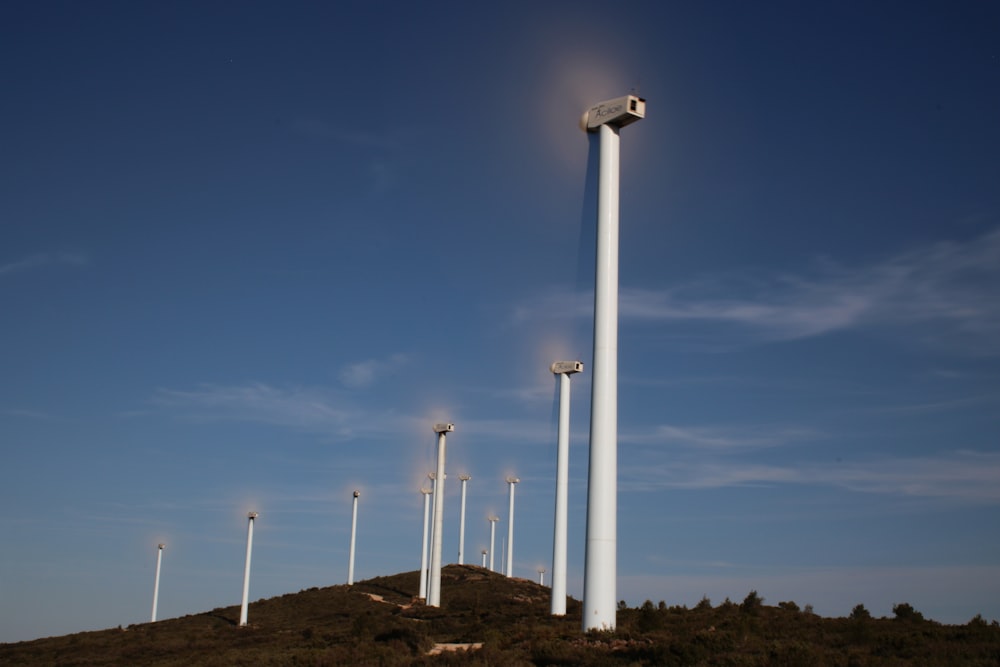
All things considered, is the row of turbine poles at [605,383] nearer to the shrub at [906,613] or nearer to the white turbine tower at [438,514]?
the shrub at [906,613]

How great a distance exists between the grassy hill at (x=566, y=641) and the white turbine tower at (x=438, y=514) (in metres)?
2.41

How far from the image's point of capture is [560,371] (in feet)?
228

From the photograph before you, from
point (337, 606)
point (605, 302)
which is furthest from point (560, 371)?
point (337, 606)

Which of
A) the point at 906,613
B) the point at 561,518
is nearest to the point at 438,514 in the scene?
the point at 561,518

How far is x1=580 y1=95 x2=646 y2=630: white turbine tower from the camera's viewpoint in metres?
29.9

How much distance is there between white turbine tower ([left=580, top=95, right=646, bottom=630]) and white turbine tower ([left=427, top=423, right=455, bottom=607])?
48651mm

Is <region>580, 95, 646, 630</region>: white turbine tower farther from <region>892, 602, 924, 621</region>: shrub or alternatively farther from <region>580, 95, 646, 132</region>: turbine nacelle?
<region>892, 602, 924, 621</region>: shrub

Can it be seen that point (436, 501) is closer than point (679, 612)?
No

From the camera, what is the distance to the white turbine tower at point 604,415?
2992 cm

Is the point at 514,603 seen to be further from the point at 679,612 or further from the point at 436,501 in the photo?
the point at 679,612

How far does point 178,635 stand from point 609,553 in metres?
72.8

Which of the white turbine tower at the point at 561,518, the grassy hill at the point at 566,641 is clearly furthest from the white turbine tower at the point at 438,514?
the white turbine tower at the point at 561,518

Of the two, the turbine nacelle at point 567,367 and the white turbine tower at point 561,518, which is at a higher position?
the turbine nacelle at point 567,367

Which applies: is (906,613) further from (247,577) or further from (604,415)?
(247,577)
